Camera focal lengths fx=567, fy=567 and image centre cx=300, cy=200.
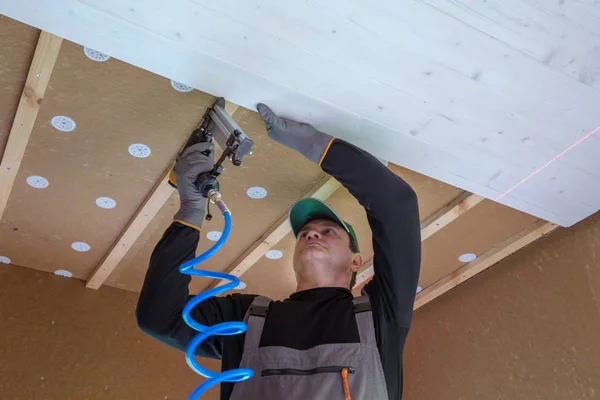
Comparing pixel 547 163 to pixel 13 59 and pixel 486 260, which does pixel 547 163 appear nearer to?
pixel 486 260

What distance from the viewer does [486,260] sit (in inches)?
92.3

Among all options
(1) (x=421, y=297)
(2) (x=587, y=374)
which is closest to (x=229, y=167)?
(1) (x=421, y=297)

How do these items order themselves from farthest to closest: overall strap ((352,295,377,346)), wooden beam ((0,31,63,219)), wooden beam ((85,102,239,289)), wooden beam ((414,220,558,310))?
wooden beam ((414,220,558,310)), wooden beam ((85,102,239,289)), wooden beam ((0,31,63,219)), overall strap ((352,295,377,346))

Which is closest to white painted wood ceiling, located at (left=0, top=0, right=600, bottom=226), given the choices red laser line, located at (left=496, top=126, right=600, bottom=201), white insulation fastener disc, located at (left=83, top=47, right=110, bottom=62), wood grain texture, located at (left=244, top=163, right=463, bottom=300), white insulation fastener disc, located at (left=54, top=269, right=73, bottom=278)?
red laser line, located at (left=496, top=126, right=600, bottom=201)

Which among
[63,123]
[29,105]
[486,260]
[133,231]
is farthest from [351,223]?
[29,105]

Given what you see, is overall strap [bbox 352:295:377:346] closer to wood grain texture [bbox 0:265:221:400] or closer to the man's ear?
the man's ear

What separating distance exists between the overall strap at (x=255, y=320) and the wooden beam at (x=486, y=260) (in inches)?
46.0

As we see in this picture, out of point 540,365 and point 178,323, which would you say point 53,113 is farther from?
point 540,365

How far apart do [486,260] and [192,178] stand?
4.45 feet

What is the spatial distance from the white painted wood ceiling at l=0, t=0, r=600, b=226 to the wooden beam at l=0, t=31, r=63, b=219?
0.50ft

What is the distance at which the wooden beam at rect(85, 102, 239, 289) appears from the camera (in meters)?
1.93

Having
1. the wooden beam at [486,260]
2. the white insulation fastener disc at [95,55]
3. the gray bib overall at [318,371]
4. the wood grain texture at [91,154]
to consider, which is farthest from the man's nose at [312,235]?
the wooden beam at [486,260]

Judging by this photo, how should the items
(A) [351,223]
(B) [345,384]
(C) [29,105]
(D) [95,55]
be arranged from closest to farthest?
(B) [345,384] < (D) [95,55] < (C) [29,105] < (A) [351,223]

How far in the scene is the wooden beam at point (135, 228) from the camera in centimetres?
193
